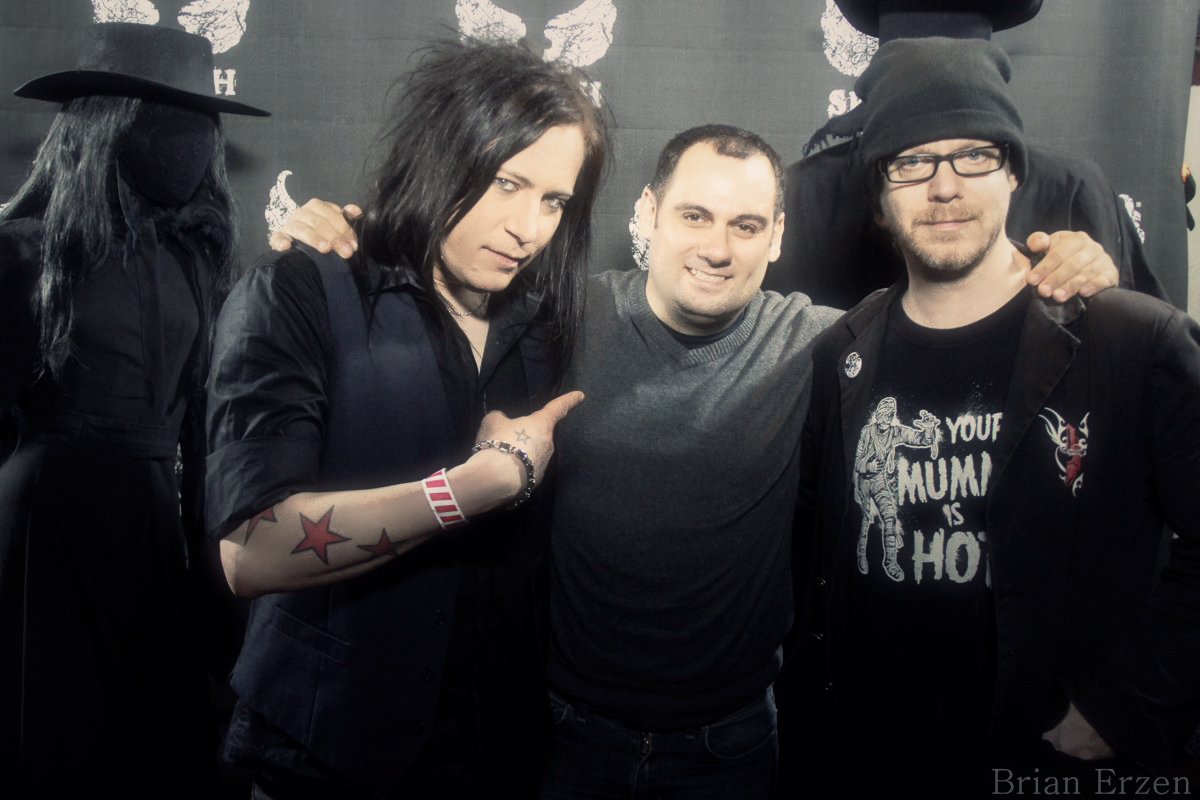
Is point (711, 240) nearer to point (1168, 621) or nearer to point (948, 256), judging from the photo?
point (948, 256)

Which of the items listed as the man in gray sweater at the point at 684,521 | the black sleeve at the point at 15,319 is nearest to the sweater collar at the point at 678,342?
the man in gray sweater at the point at 684,521

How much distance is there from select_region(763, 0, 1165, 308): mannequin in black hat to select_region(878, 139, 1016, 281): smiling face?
514 millimetres

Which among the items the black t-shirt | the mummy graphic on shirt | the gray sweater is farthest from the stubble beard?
the gray sweater

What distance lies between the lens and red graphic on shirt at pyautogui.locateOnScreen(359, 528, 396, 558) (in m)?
1.24

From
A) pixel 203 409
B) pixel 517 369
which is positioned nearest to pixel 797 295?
pixel 517 369

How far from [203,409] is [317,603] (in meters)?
1.20

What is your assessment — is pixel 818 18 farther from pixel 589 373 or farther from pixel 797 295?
pixel 589 373

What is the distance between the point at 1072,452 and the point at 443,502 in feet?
3.61

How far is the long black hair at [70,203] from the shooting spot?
6.62 feet

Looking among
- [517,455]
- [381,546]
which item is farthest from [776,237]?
[381,546]

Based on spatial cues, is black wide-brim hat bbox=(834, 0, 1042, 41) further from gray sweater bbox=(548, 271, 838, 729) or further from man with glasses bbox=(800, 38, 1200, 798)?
gray sweater bbox=(548, 271, 838, 729)

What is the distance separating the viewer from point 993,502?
60.6 inches

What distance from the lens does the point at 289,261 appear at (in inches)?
54.7

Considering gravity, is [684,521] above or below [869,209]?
below
